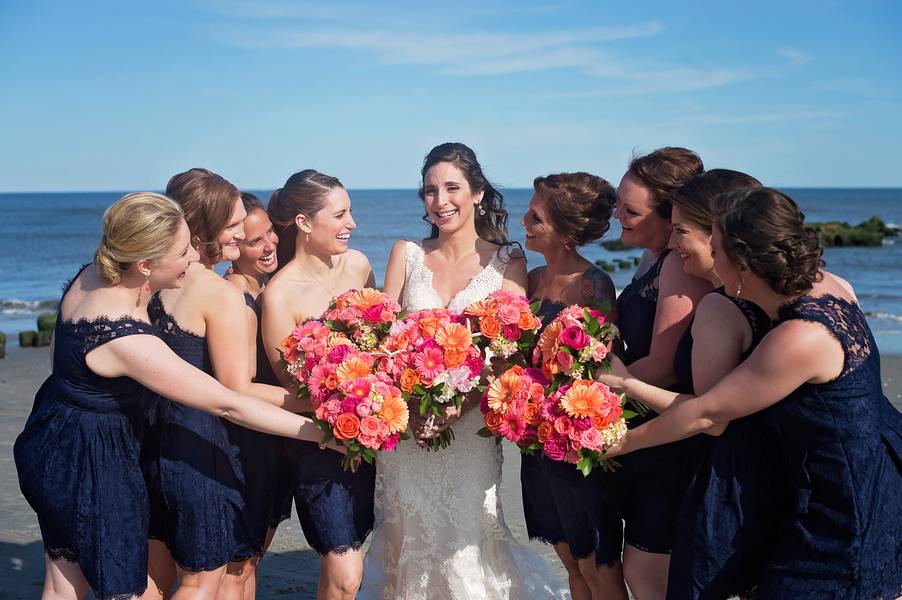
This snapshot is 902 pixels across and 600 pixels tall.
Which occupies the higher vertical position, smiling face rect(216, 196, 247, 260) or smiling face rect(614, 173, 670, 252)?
smiling face rect(614, 173, 670, 252)

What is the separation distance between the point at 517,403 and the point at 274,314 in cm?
163

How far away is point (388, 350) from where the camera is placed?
4.61 metres

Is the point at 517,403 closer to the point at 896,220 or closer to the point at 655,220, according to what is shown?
the point at 655,220

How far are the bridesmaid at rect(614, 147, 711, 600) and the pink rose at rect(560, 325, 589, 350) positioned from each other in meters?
0.41

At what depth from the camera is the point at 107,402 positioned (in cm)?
412

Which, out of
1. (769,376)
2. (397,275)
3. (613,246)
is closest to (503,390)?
(769,376)

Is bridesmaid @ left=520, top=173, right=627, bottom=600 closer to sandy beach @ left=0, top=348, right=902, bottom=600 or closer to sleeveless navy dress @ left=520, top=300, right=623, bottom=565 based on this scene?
sleeveless navy dress @ left=520, top=300, right=623, bottom=565

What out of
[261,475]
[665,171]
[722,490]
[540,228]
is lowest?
[261,475]

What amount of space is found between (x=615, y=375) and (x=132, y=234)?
2.39 meters

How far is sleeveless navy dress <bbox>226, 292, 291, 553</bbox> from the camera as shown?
15.7 feet

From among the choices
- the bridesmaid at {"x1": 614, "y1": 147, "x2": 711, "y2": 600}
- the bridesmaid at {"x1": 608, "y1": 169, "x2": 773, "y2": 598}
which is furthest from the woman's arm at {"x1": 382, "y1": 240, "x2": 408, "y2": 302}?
the bridesmaid at {"x1": 608, "y1": 169, "x2": 773, "y2": 598}

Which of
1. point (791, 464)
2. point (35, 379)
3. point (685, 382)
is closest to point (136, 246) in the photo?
point (685, 382)

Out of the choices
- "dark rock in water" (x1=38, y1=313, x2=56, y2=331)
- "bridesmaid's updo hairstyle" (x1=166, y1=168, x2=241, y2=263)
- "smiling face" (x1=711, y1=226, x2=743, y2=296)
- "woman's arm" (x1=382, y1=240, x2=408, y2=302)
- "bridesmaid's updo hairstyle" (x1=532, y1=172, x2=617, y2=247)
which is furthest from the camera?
"dark rock in water" (x1=38, y1=313, x2=56, y2=331)

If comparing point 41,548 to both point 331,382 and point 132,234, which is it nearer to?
point 331,382
